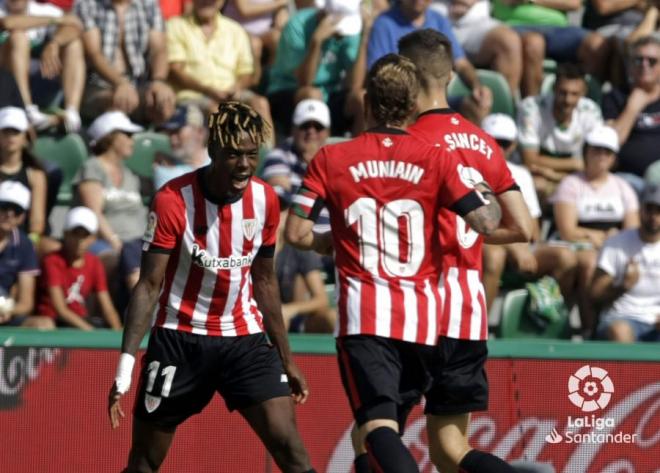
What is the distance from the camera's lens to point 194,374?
5809mm

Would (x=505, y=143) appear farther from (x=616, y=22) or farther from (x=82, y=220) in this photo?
(x=82, y=220)

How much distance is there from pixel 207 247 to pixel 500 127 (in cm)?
437

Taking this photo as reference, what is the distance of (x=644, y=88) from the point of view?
1059cm

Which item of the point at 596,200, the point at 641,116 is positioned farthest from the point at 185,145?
the point at 641,116

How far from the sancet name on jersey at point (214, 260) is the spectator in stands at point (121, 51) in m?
4.72

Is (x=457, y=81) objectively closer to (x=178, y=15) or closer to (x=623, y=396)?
(x=178, y=15)

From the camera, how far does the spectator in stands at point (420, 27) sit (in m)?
10.1

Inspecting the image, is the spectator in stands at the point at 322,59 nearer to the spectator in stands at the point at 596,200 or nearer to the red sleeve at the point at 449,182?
the spectator in stands at the point at 596,200

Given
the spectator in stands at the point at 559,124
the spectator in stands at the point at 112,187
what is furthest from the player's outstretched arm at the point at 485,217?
the spectator in stands at the point at 559,124

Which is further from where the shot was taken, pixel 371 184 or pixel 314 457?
pixel 314 457

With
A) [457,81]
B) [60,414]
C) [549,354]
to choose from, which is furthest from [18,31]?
[549,354]

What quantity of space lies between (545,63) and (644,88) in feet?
3.35

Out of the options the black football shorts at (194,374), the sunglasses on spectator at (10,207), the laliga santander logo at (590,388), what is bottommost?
the laliga santander logo at (590,388)

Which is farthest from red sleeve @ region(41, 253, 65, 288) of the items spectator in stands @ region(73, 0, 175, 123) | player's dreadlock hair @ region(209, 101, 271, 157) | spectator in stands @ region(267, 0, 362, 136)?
player's dreadlock hair @ region(209, 101, 271, 157)
